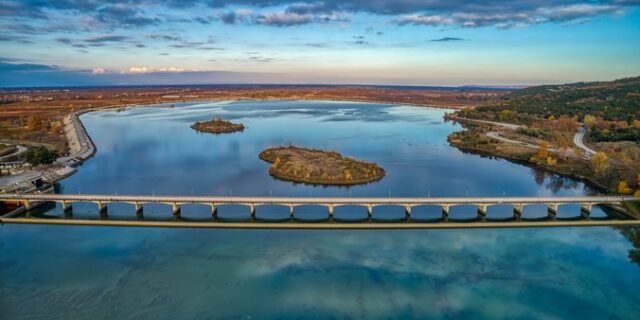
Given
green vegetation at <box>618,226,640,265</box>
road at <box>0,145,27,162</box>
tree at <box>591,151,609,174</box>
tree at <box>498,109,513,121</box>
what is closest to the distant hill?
tree at <box>498,109,513,121</box>

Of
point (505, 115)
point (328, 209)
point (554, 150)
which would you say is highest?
point (505, 115)

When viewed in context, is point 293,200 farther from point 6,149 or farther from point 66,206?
point 6,149

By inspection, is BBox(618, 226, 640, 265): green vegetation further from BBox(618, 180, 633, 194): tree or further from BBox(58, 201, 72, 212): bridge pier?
BBox(58, 201, 72, 212): bridge pier

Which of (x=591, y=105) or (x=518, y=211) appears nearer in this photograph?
(x=518, y=211)

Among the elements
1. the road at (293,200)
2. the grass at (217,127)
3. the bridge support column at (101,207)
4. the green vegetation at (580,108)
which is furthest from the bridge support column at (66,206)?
the green vegetation at (580,108)

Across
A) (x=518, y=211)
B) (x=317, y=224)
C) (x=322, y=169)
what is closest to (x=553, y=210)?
(x=518, y=211)

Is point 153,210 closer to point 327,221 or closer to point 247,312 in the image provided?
point 327,221
